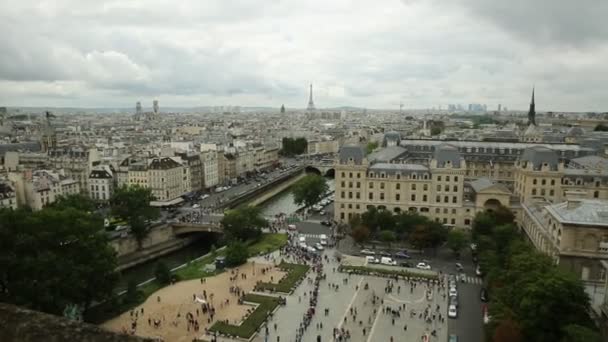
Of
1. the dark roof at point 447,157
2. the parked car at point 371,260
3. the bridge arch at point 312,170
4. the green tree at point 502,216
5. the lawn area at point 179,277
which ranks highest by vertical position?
the dark roof at point 447,157

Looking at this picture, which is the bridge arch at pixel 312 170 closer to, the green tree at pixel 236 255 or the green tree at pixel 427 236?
the green tree at pixel 427 236

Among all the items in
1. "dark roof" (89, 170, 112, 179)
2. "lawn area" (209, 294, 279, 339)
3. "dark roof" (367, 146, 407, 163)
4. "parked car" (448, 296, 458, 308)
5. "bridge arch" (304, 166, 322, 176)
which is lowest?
"lawn area" (209, 294, 279, 339)

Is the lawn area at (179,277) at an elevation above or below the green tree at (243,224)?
below

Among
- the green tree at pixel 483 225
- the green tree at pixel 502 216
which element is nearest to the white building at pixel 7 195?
the green tree at pixel 483 225

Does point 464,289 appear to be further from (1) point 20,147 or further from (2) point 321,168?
(1) point 20,147

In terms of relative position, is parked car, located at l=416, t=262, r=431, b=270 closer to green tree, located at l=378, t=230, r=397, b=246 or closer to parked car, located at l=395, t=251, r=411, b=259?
parked car, located at l=395, t=251, r=411, b=259

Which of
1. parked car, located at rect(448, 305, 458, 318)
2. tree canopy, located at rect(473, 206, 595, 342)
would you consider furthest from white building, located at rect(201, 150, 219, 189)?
tree canopy, located at rect(473, 206, 595, 342)

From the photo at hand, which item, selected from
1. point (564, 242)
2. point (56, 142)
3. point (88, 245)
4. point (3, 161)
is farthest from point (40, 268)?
point (56, 142)
